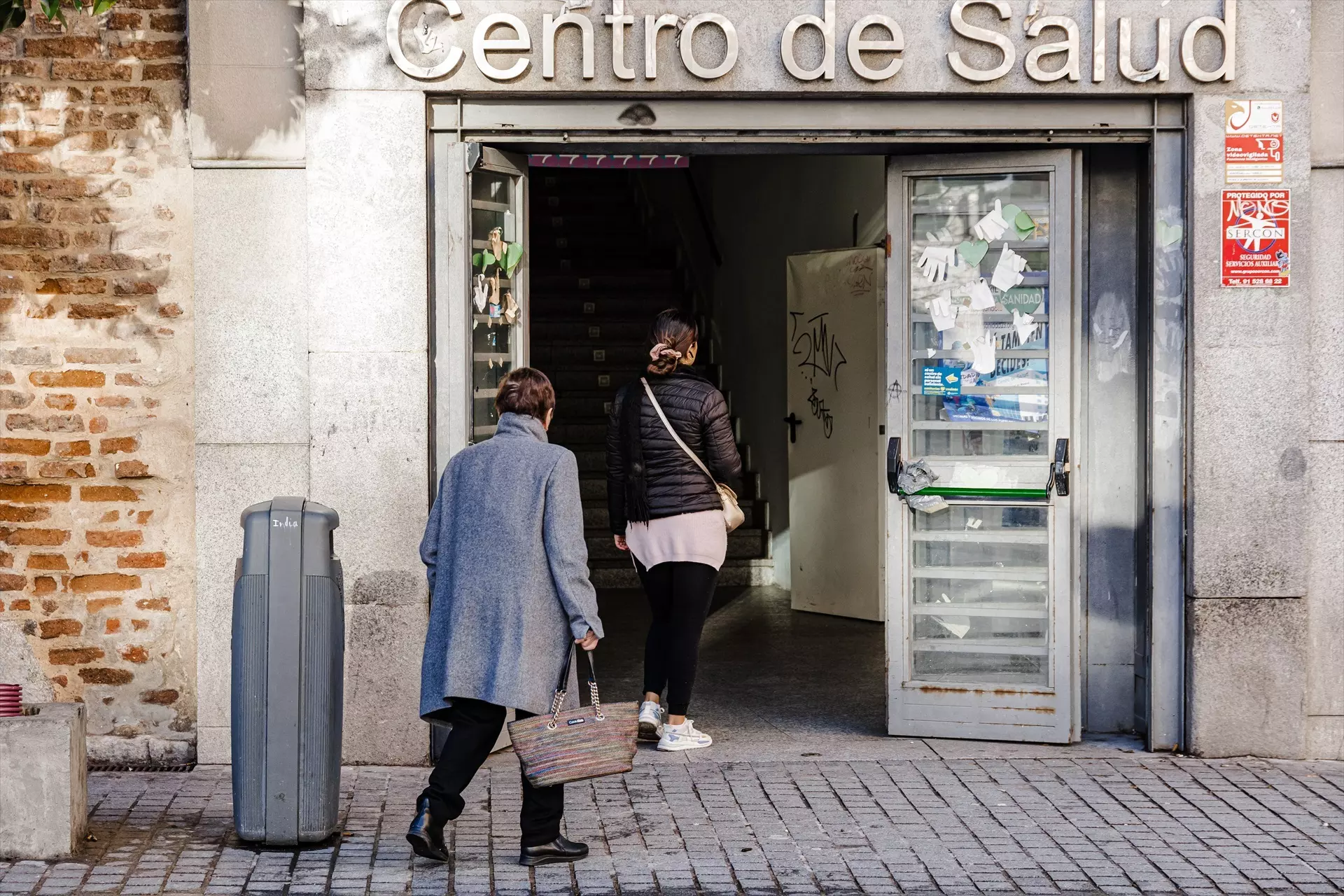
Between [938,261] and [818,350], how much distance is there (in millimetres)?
3546

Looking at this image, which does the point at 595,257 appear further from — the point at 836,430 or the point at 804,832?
the point at 804,832

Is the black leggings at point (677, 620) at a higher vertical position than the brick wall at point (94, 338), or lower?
lower

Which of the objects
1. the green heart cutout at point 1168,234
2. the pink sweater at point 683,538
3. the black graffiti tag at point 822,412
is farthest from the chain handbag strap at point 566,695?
the black graffiti tag at point 822,412

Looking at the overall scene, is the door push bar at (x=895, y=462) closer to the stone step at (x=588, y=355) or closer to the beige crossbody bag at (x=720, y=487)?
the beige crossbody bag at (x=720, y=487)

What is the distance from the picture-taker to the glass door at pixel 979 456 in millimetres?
6871

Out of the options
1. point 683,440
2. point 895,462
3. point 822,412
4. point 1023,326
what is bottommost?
point 895,462

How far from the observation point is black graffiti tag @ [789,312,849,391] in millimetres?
10289

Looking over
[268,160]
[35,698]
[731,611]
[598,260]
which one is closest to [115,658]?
[35,698]

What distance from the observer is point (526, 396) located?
17.0 ft

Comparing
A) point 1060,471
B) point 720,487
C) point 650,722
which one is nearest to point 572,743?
point 650,722

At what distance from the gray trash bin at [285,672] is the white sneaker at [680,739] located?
190 centimetres

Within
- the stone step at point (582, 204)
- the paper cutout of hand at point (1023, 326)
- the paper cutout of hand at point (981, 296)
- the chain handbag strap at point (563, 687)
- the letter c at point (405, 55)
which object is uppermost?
the stone step at point (582, 204)

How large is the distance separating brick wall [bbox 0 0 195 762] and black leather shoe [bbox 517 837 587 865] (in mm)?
2239

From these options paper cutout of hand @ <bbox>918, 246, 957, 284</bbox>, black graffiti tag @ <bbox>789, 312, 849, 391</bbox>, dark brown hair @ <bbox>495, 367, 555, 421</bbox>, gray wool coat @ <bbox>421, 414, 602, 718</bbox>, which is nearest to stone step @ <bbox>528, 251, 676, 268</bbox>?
black graffiti tag @ <bbox>789, 312, 849, 391</bbox>
